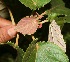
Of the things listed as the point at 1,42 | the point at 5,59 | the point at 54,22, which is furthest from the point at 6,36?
the point at 5,59

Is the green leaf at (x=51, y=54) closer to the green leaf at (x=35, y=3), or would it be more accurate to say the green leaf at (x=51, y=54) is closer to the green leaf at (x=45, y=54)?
the green leaf at (x=45, y=54)

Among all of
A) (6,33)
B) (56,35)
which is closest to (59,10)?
(56,35)

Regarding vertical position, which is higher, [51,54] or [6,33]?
[6,33]

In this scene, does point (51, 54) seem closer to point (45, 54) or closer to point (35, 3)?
point (45, 54)

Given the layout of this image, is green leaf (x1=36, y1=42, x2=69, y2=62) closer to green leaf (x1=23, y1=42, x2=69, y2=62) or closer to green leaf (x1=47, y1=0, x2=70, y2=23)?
green leaf (x1=23, y1=42, x2=69, y2=62)

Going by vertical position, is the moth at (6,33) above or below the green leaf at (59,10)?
below

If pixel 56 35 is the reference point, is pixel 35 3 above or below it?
above

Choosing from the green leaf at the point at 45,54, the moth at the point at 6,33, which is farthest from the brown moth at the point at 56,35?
the moth at the point at 6,33

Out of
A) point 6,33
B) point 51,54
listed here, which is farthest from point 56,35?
point 6,33
